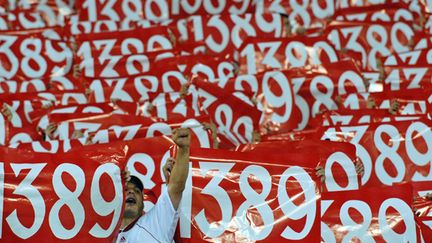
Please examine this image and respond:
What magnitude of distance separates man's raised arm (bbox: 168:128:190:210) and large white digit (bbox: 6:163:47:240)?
2.45 ft

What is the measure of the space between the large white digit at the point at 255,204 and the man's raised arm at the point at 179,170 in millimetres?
389

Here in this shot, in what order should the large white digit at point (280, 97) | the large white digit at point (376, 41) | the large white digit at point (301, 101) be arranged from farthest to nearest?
the large white digit at point (376, 41) → the large white digit at point (301, 101) → the large white digit at point (280, 97)

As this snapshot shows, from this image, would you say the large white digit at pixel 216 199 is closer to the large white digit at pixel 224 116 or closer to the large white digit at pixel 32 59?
the large white digit at pixel 224 116

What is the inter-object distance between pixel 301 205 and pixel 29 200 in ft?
4.87

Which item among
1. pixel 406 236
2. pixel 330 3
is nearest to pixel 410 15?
pixel 330 3

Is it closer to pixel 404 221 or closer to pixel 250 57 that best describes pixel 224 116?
pixel 250 57

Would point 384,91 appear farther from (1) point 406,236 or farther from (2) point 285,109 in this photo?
(1) point 406,236

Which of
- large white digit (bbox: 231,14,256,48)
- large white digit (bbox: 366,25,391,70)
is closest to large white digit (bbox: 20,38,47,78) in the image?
large white digit (bbox: 231,14,256,48)

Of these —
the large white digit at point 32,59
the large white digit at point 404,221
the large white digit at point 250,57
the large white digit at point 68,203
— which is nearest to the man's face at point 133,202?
the large white digit at point 68,203

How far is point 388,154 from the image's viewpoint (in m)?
6.32

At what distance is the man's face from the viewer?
5488mm

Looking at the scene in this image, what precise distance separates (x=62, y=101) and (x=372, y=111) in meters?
2.44

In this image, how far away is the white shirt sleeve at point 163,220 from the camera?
5180 mm

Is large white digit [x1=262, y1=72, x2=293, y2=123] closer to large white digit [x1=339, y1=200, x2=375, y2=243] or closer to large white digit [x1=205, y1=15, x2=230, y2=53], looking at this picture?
large white digit [x1=205, y1=15, x2=230, y2=53]
